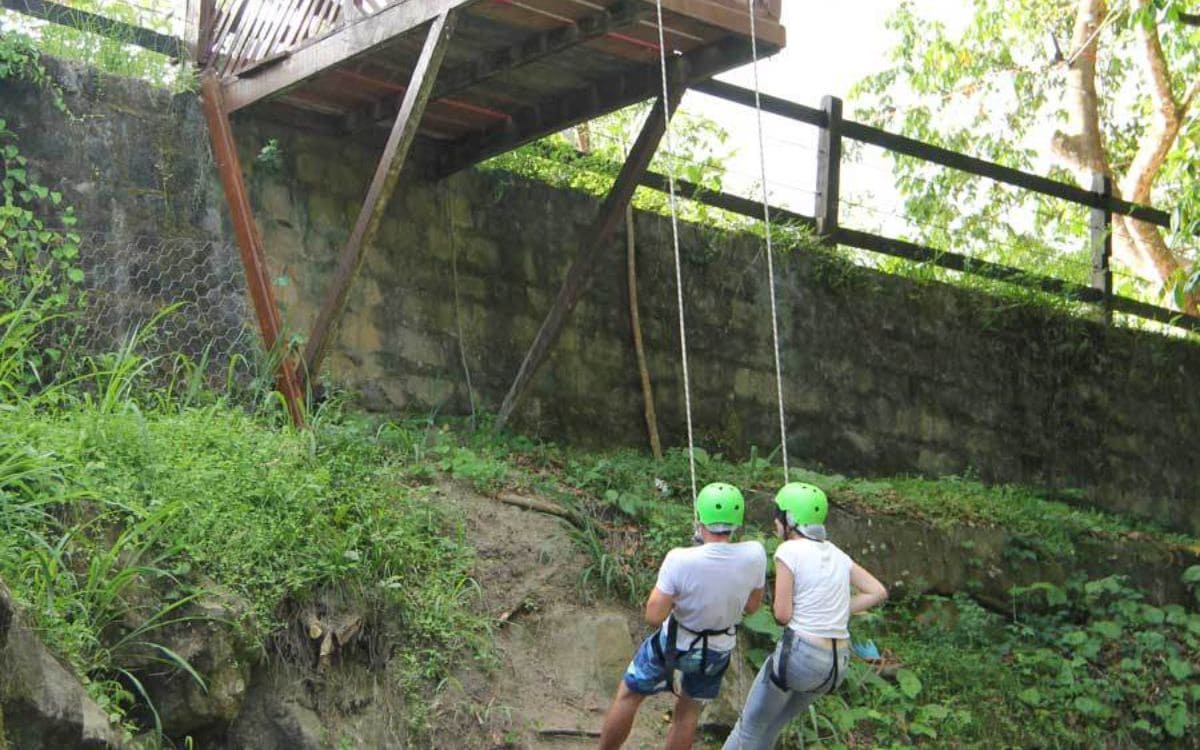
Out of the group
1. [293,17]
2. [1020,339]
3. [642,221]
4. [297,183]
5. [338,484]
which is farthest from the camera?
[1020,339]

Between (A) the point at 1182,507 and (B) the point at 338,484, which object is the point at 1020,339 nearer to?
(A) the point at 1182,507

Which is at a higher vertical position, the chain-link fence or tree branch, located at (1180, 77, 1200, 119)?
tree branch, located at (1180, 77, 1200, 119)

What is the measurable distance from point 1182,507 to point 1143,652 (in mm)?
4131

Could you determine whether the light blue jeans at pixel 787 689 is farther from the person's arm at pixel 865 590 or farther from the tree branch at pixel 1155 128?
the tree branch at pixel 1155 128

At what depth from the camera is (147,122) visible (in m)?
8.59

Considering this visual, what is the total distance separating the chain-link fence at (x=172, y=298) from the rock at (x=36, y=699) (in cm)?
331

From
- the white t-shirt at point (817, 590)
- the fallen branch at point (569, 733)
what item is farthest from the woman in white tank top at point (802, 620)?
the fallen branch at point (569, 733)

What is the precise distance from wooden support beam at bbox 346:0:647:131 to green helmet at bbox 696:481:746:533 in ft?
8.85

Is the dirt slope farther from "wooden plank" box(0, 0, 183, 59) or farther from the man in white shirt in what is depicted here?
"wooden plank" box(0, 0, 183, 59)

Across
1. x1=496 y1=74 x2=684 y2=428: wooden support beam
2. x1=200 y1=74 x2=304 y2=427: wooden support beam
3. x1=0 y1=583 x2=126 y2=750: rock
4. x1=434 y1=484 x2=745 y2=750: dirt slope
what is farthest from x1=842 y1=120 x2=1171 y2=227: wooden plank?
x1=0 y1=583 x2=126 y2=750: rock

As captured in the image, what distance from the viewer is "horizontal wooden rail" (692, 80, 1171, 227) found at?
10.6 metres

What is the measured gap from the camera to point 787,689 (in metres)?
6.25

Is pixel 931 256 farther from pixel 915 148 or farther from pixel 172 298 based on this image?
pixel 172 298

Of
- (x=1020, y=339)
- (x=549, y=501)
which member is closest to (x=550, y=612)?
(x=549, y=501)
